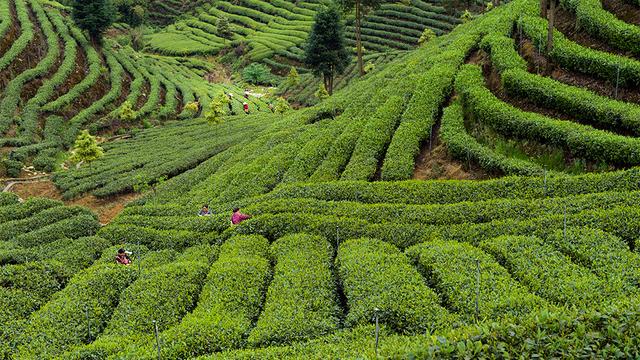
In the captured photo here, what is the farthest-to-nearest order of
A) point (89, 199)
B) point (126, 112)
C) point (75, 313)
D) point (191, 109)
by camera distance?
1. point (191, 109)
2. point (126, 112)
3. point (89, 199)
4. point (75, 313)

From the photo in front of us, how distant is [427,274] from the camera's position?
14914 mm

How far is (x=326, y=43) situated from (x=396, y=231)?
125 feet

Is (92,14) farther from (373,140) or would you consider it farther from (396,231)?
(396,231)

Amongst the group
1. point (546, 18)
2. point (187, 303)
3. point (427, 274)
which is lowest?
point (187, 303)

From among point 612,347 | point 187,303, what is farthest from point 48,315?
point 612,347

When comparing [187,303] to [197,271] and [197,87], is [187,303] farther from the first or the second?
[197,87]

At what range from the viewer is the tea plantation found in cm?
1240

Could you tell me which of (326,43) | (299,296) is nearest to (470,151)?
(299,296)

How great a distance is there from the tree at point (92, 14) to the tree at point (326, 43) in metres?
31.1

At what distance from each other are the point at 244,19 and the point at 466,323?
101502 millimetres

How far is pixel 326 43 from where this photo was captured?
171 feet

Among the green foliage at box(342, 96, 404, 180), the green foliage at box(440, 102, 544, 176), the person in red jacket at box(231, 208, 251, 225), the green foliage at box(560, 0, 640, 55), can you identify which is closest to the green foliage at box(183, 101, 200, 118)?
the green foliage at box(342, 96, 404, 180)

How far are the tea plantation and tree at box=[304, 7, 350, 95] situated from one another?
16609mm

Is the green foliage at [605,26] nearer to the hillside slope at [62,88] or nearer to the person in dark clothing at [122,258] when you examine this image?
the person in dark clothing at [122,258]
